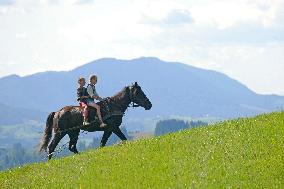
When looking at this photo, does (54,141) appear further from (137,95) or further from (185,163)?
(185,163)

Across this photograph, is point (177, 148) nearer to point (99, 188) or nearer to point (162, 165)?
point (162, 165)

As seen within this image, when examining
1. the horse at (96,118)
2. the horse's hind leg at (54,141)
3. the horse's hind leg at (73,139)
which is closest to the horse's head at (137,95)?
the horse at (96,118)

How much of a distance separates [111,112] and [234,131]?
765cm

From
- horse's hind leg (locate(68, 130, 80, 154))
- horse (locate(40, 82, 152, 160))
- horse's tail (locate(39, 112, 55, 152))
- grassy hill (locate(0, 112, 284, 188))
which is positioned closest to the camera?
grassy hill (locate(0, 112, 284, 188))

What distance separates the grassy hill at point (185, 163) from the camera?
61.6ft

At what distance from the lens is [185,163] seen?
832 inches

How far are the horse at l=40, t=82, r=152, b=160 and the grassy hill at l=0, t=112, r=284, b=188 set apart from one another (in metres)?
3.19

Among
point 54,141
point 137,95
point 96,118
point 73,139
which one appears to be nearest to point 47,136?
point 54,141

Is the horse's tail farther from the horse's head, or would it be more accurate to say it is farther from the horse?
the horse's head

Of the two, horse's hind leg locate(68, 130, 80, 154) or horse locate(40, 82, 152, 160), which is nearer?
horse locate(40, 82, 152, 160)

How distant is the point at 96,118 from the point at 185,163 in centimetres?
1024

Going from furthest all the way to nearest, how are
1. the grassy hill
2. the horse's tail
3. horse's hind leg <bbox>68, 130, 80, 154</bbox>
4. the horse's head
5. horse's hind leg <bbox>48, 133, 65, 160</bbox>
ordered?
the horse's tail → horse's hind leg <bbox>48, 133, 65, 160</bbox> → horse's hind leg <bbox>68, 130, 80, 154</bbox> → the horse's head → the grassy hill

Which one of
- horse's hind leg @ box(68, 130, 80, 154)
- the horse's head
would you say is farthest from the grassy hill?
horse's hind leg @ box(68, 130, 80, 154)

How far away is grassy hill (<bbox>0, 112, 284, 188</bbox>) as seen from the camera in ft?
61.6
